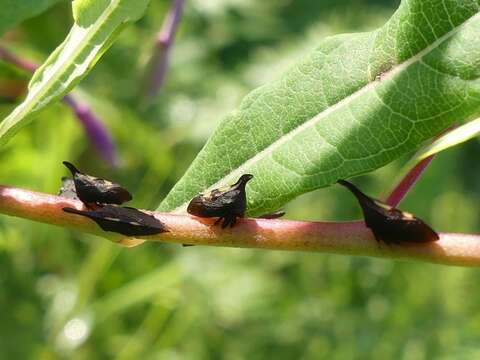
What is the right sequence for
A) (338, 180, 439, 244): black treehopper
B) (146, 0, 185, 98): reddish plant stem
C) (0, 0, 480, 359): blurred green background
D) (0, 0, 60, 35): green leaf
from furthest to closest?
1. (0, 0, 480, 359): blurred green background
2. (146, 0, 185, 98): reddish plant stem
3. (0, 0, 60, 35): green leaf
4. (338, 180, 439, 244): black treehopper

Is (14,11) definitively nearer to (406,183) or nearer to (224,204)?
(224,204)

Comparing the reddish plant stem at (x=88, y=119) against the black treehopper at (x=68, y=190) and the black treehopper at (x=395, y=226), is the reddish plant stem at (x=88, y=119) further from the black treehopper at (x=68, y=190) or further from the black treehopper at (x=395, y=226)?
the black treehopper at (x=395, y=226)

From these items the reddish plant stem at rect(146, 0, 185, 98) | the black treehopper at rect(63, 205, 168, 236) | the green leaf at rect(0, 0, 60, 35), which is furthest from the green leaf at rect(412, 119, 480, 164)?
the reddish plant stem at rect(146, 0, 185, 98)

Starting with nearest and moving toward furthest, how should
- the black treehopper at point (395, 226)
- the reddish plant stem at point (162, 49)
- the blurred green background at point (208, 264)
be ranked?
the black treehopper at point (395, 226) → the reddish plant stem at point (162, 49) → the blurred green background at point (208, 264)

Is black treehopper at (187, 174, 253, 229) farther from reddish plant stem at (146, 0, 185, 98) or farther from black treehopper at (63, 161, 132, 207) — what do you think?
reddish plant stem at (146, 0, 185, 98)

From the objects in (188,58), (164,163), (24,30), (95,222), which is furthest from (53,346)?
(95,222)

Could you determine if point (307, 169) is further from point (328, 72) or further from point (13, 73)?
point (13, 73)

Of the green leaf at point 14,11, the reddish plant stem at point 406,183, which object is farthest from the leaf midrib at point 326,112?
the green leaf at point 14,11

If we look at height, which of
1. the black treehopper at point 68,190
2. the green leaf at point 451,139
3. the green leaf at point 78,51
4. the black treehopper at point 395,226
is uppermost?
the green leaf at point 78,51
